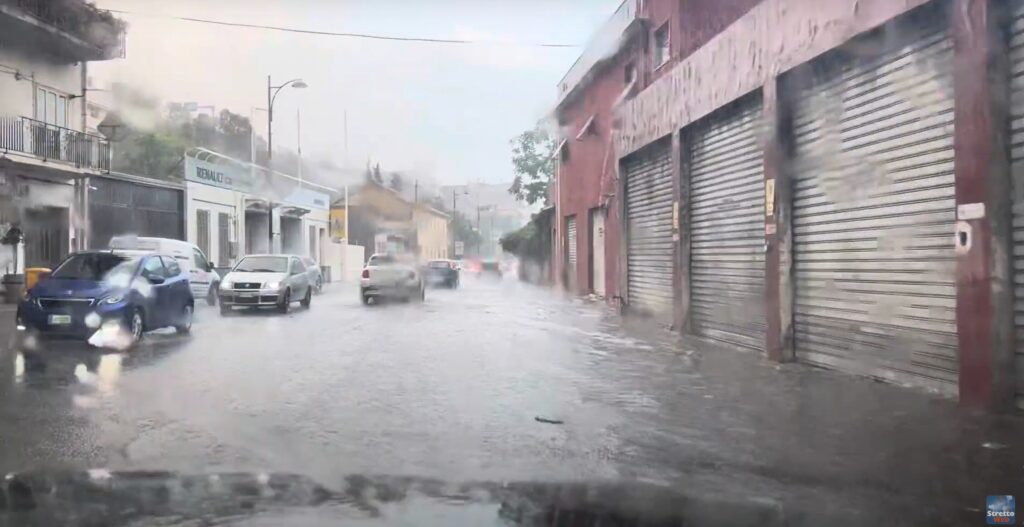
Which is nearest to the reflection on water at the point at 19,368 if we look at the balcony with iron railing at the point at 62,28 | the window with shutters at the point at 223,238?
the balcony with iron railing at the point at 62,28

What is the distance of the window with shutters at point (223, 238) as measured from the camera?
35156 mm

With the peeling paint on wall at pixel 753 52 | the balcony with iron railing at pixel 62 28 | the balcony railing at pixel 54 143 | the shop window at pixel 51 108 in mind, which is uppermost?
the balcony with iron railing at pixel 62 28

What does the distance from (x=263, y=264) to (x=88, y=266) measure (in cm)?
841

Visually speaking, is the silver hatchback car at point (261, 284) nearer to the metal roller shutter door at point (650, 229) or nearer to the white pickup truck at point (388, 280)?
the white pickup truck at point (388, 280)

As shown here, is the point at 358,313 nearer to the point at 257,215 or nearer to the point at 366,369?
the point at 366,369

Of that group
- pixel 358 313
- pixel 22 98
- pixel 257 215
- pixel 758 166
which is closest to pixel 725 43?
pixel 758 166

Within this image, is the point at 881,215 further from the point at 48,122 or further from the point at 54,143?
the point at 48,122

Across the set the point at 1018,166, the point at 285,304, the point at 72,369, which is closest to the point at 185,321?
the point at 72,369

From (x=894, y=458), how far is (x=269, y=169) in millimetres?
32088

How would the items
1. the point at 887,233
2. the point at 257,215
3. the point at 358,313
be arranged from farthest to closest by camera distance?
the point at 257,215 → the point at 358,313 → the point at 887,233

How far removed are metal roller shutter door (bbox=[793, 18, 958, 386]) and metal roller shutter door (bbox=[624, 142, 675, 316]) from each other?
4.99 metres

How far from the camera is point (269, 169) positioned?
115 feet

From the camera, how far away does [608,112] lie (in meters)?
25.8

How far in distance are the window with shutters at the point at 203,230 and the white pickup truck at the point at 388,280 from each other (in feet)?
36.1
